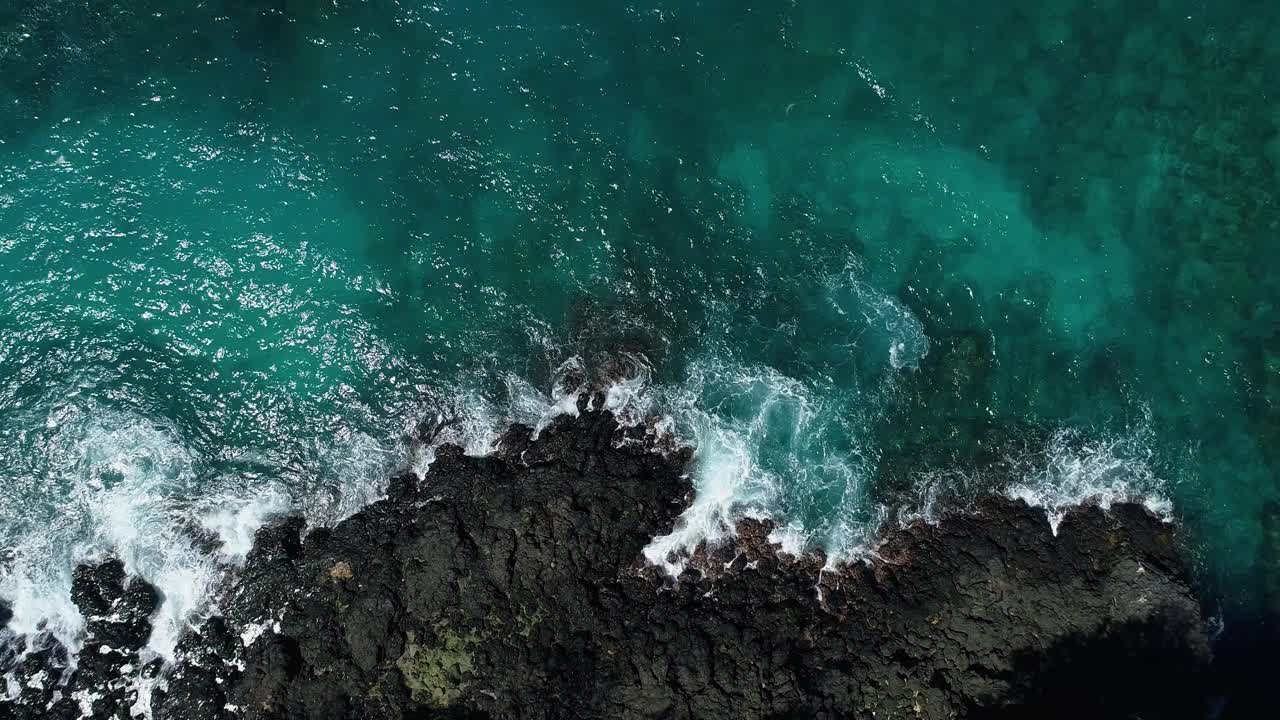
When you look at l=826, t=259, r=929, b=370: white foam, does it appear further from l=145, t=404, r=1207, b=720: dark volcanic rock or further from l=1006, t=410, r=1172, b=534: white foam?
l=145, t=404, r=1207, b=720: dark volcanic rock

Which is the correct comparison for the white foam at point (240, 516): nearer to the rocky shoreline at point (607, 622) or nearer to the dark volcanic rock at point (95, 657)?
the rocky shoreline at point (607, 622)

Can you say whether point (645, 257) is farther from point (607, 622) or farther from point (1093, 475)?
point (1093, 475)

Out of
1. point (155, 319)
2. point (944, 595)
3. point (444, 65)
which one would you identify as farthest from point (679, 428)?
point (155, 319)

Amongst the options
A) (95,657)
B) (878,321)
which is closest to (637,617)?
(878,321)

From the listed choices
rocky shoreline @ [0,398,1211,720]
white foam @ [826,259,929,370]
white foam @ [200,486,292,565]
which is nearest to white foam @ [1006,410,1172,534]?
rocky shoreline @ [0,398,1211,720]

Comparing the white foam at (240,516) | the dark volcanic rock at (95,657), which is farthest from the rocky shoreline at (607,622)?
the white foam at (240,516)

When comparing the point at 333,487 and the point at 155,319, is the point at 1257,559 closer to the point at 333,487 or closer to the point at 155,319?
the point at 333,487
